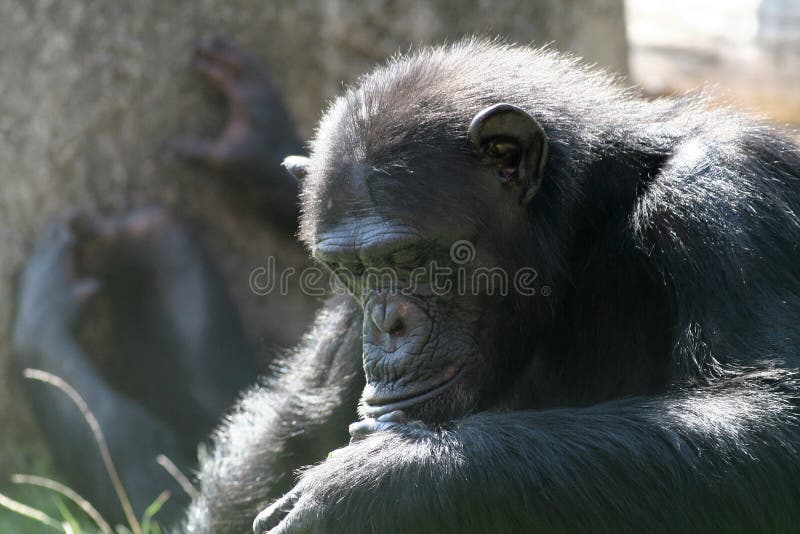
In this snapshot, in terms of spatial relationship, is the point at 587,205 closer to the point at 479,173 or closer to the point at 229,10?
the point at 479,173

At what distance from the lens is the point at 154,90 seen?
322 inches

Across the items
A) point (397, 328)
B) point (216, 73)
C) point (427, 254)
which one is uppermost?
point (216, 73)

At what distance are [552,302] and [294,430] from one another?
1664mm

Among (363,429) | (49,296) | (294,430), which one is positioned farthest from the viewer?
(49,296)

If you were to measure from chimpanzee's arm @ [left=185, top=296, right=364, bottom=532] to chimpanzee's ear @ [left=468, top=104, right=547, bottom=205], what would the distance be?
4.20 feet

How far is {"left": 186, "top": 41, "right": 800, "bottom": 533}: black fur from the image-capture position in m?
3.68

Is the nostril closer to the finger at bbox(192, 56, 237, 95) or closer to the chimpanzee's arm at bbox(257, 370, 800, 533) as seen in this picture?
the chimpanzee's arm at bbox(257, 370, 800, 533)

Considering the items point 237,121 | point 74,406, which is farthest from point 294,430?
point 237,121

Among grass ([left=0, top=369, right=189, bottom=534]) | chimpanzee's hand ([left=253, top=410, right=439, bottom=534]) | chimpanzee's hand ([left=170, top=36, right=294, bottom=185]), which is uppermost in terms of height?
chimpanzee's hand ([left=170, top=36, right=294, bottom=185])

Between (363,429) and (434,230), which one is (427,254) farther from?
(363,429)

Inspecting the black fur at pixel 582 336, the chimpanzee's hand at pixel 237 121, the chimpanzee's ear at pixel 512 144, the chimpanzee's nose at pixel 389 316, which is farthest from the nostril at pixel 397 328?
the chimpanzee's hand at pixel 237 121

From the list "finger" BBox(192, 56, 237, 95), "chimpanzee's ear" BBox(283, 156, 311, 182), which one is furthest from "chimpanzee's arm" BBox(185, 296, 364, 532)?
"finger" BBox(192, 56, 237, 95)

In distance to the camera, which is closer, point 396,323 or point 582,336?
point 396,323

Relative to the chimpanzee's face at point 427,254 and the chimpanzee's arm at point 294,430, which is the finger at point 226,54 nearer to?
the chimpanzee's arm at point 294,430
